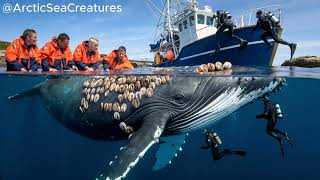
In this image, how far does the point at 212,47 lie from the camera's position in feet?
91.7

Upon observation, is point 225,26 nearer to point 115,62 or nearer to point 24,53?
point 115,62

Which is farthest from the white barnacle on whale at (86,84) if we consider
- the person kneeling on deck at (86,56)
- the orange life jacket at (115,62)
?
the orange life jacket at (115,62)

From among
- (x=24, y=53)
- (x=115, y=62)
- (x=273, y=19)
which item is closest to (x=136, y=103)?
(x=24, y=53)

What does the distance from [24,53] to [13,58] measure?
414 mm

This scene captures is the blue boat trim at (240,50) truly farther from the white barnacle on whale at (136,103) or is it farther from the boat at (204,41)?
the white barnacle on whale at (136,103)

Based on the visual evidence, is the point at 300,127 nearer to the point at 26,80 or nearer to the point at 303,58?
the point at 26,80

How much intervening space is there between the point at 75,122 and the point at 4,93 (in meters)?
5.63

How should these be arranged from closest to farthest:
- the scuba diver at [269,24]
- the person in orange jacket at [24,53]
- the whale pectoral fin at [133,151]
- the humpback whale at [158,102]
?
the whale pectoral fin at [133,151], the humpback whale at [158,102], the person in orange jacket at [24,53], the scuba diver at [269,24]

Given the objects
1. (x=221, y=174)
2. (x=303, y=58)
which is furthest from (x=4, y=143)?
(x=303, y=58)

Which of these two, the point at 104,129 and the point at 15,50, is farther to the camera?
the point at 15,50

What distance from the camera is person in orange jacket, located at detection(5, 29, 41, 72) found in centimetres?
1274

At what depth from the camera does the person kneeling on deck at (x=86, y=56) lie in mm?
14164

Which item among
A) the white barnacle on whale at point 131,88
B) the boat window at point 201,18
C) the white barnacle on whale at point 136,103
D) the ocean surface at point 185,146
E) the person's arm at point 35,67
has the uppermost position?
the boat window at point 201,18

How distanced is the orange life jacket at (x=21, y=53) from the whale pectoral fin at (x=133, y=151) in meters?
6.63
